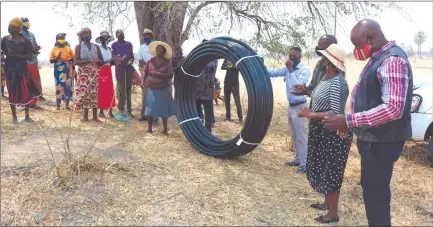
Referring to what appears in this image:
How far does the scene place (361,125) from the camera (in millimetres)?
2713

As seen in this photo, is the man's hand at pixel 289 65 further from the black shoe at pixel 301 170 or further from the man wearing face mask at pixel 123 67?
the man wearing face mask at pixel 123 67

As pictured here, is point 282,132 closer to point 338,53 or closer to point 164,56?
point 164,56

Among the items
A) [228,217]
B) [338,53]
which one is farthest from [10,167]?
[338,53]

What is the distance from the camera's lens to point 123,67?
741 cm

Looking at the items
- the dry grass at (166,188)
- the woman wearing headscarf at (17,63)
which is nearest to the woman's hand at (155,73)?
the dry grass at (166,188)

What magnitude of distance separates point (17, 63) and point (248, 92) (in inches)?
146

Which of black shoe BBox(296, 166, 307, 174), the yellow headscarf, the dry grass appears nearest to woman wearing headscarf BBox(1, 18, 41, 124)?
the yellow headscarf

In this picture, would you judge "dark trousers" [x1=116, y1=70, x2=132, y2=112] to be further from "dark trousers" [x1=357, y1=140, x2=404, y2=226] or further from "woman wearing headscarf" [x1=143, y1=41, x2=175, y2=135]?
"dark trousers" [x1=357, y1=140, x2=404, y2=226]

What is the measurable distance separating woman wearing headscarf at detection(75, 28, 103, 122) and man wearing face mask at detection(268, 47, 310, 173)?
325 cm

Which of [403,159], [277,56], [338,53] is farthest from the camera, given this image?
[277,56]

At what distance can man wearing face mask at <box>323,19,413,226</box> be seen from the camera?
261 centimetres

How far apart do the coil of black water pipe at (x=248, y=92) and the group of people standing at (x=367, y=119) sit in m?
1.33

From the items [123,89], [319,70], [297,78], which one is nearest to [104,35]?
[123,89]

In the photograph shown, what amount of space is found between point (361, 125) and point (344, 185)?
2166 millimetres
